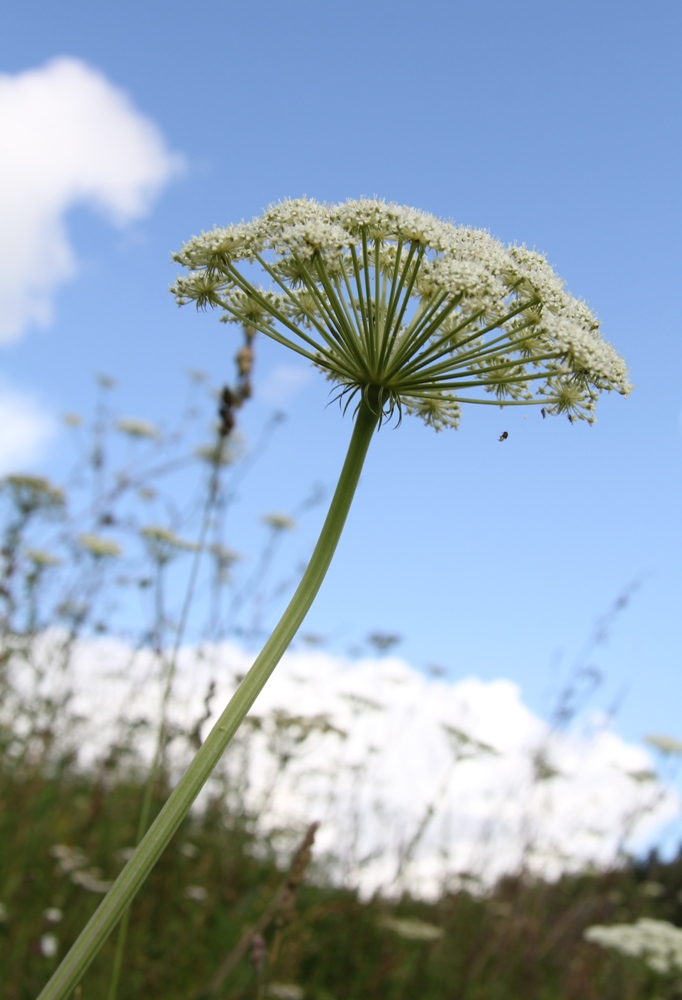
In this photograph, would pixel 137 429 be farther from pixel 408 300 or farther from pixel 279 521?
pixel 408 300

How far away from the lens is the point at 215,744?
1.45 m

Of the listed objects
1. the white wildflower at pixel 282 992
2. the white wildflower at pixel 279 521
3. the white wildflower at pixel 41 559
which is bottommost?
the white wildflower at pixel 282 992

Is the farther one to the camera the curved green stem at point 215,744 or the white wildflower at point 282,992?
the white wildflower at point 282,992

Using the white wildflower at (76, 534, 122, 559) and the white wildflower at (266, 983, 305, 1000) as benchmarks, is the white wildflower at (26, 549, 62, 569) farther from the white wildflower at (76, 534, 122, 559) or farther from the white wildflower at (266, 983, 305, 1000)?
the white wildflower at (266, 983, 305, 1000)

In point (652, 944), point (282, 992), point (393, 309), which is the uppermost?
point (393, 309)

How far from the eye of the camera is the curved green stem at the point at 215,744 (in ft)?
4.43

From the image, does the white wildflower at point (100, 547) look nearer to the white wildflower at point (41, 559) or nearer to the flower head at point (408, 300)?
the white wildflower at point (41, 559)

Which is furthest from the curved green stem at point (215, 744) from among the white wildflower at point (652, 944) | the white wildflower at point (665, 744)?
the white wildflower at point (665, 744)

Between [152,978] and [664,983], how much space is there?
371 cm

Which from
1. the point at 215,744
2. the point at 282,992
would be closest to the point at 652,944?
the point at 282,992

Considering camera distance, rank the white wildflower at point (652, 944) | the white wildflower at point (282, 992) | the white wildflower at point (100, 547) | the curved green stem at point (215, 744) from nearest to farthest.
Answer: the curved green stem at point (215, 744), the white wildflower at point (282, 992), the white wildflower at point (652, 944), the white wildflower at point (100, 547)

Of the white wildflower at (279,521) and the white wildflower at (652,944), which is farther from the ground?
the white wildflower at (279,521)

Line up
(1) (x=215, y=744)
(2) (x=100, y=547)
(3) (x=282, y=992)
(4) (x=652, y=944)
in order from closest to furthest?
(1) (x=215, y=744), (3) (x=282, y=992), (4) (x=652, y=944), (2) (x=100, y=547)

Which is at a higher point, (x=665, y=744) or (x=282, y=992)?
(x=665, y=744)
